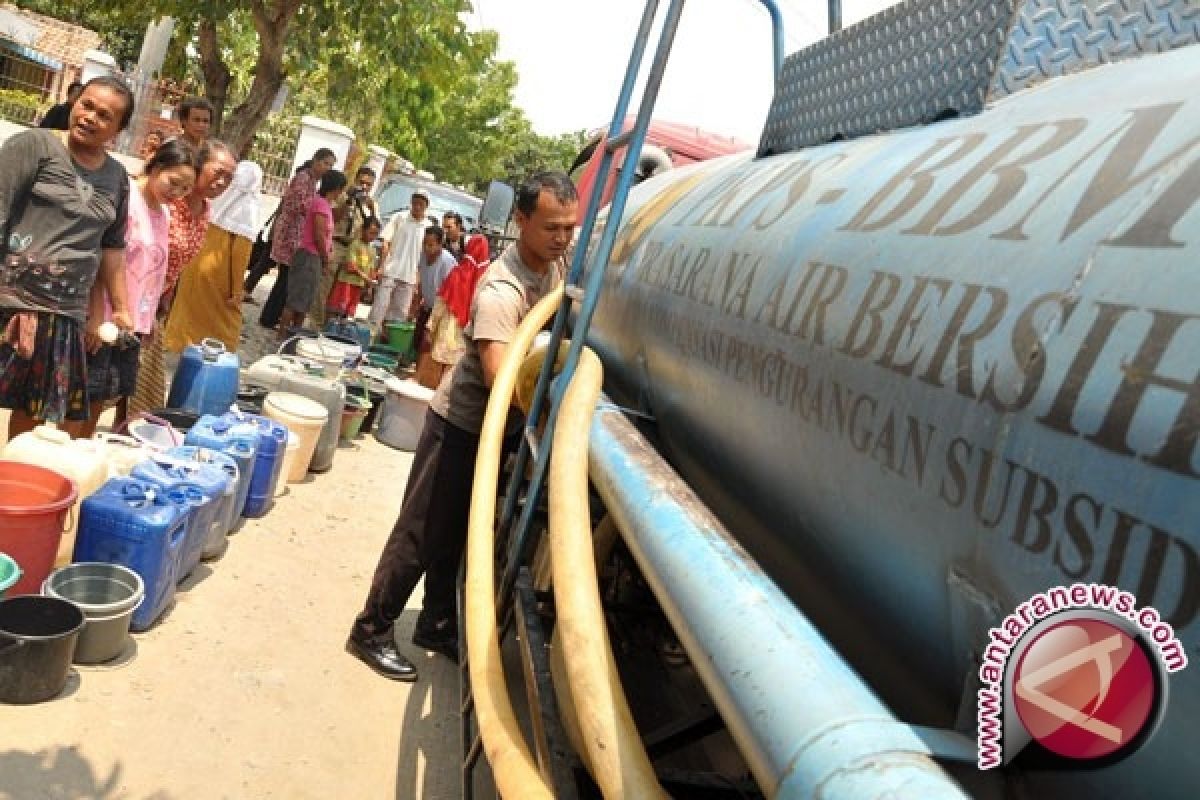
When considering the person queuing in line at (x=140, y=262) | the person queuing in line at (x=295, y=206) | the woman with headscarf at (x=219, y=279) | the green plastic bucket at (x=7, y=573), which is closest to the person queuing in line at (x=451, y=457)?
the green plastic bucket at (x=7, y=573)

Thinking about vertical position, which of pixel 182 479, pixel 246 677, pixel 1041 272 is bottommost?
pixel 246 677

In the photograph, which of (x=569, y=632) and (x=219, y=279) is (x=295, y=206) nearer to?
(x=219, y=279)

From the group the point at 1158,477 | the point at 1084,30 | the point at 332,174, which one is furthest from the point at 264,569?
the point at 332,174

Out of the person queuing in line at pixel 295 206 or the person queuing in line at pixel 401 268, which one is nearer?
the person queuing in line at pixel 295 206

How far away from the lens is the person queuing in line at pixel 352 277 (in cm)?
1044

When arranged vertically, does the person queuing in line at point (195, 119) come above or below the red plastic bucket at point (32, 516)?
above

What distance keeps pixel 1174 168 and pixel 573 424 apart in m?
1.25

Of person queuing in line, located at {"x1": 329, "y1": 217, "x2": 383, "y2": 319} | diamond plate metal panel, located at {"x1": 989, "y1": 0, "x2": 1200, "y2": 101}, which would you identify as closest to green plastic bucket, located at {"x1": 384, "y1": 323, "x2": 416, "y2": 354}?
person queuing in line, located at {"x1": 329, "y1": 217, "x2": 383, "y2": 319}

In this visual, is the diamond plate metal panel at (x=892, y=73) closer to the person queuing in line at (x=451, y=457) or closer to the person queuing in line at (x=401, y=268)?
the person queuing in line at (x=451, y=457)

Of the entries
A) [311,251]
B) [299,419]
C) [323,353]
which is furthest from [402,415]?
[311,251]

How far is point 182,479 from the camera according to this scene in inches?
158

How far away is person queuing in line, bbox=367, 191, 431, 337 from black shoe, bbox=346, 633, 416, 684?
23.2 ft

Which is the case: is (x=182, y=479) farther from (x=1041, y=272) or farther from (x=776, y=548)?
(x=1041, y=272)

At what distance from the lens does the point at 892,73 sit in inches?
81.5
